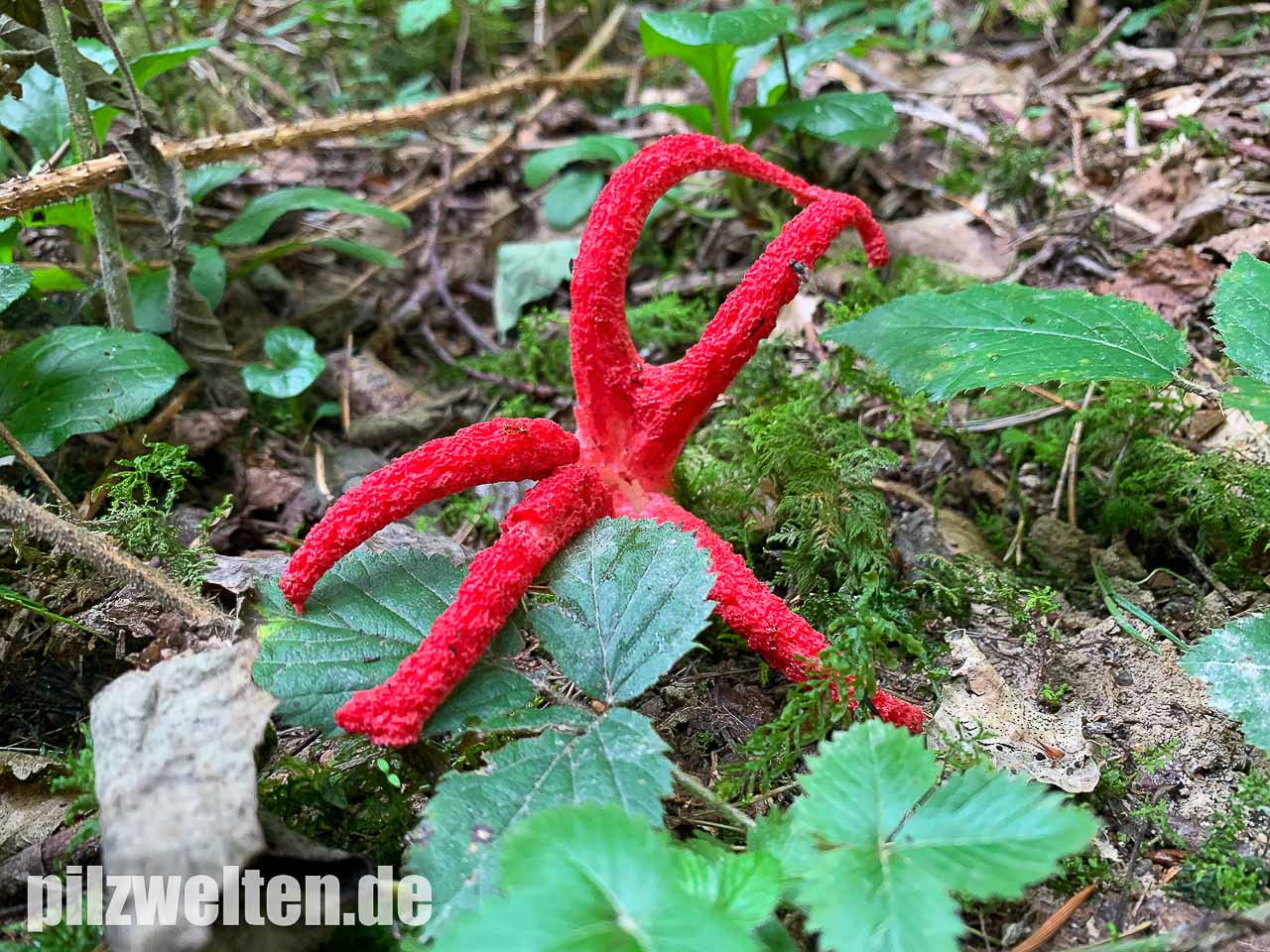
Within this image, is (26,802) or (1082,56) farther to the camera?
(1082,56)

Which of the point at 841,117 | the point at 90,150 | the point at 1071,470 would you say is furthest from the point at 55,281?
the point at 1071,470

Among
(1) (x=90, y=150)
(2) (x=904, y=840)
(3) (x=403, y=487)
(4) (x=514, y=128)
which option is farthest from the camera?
(4) (x=514, y=128)

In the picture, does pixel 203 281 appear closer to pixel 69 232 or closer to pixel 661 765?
pixel 69 232

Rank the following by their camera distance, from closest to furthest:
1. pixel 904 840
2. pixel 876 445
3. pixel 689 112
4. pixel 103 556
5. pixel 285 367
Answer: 1. pixel 904 840
2. pixel 103 556
3. pixel 876 445
4. pixel 285 367
5. pixel 689 112

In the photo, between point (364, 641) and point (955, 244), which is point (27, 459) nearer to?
point (364, 641)

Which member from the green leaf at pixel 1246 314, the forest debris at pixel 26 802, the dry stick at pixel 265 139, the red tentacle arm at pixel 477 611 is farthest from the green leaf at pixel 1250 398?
the dry stick at pixel 265 139

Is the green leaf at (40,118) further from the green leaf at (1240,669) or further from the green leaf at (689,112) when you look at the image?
the green leaf at (1240,669)

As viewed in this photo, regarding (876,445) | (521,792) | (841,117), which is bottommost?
(876,445)
